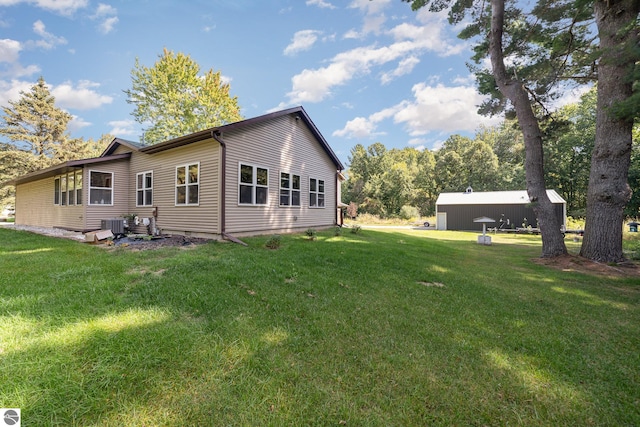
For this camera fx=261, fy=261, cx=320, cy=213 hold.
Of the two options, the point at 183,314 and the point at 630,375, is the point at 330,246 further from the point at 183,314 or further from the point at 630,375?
the point at 630,375

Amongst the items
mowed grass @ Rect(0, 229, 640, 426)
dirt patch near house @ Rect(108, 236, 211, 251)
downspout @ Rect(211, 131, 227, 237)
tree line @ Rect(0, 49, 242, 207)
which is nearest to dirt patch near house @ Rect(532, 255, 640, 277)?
mowed grass @ Rect(0, 229, 640, 426)

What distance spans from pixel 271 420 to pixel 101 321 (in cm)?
234

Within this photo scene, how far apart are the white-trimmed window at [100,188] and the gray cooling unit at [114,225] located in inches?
46.7

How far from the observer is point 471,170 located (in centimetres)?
3559

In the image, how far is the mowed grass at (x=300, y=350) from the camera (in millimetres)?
1931

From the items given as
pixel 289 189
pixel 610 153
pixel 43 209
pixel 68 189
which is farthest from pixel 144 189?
pixel 610 153

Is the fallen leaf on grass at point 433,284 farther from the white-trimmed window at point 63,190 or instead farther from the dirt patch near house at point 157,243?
the white-trimmed window at point 63,190

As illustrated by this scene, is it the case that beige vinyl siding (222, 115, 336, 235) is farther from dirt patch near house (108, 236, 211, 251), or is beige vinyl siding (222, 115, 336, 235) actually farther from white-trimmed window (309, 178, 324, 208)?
dirt patch near house (108, 236, 211, 251)

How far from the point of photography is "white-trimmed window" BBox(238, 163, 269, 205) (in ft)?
30.5

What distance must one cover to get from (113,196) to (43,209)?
6.16 m

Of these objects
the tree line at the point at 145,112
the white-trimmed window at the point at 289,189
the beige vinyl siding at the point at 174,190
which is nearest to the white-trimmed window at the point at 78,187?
the beige vinyl siding at the point at 174,190

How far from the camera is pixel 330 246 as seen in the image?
26.9 feet

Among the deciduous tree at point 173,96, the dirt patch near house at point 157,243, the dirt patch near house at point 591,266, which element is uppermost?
the deciduous tree at point 173,96

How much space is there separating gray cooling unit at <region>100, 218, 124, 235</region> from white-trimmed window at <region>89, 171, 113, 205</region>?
1.19 meters
